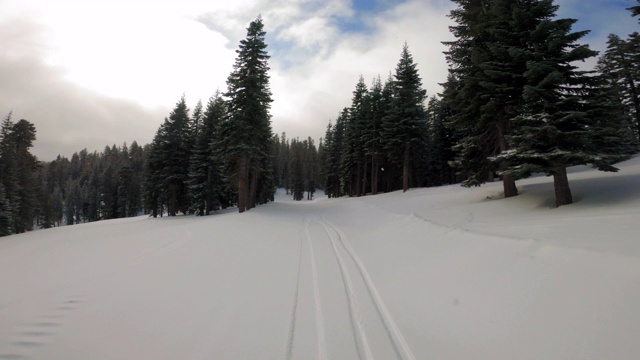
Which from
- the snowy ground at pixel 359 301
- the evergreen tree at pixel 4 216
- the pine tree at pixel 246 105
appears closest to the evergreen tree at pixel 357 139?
the pine tree at pixel 246 105

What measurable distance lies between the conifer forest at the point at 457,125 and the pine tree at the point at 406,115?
139 mm

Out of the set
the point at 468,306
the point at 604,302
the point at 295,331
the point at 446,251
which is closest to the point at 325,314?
the point at 295,331

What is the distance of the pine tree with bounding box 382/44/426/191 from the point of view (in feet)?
107

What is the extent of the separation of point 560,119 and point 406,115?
23.4 m

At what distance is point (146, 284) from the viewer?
665 centimetres

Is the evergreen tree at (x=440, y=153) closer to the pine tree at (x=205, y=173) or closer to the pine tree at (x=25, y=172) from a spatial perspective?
the pine tree at (x=205, y=173)

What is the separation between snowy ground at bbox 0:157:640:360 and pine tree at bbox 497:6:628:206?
2000mm

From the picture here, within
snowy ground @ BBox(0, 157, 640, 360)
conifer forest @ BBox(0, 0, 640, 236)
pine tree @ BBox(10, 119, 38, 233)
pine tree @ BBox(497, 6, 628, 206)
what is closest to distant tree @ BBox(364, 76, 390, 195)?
conifer forest @ BBox(0, 0, 640, 236)

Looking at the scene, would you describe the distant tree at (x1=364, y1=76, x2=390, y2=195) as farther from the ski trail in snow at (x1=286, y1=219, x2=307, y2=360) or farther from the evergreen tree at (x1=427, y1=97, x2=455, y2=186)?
the ski trail in snow at (x1=286, y1=219, x2=307, y2=360)

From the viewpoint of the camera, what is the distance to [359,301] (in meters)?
5.93

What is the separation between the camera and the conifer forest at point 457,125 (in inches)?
437

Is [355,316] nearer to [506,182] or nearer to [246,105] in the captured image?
[506,182]

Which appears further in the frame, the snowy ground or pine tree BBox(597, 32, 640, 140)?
pine tree BBox(597, 32, 640, 140)

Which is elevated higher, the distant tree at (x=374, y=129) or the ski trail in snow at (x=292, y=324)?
the distant tree at (x=374, y=129)
